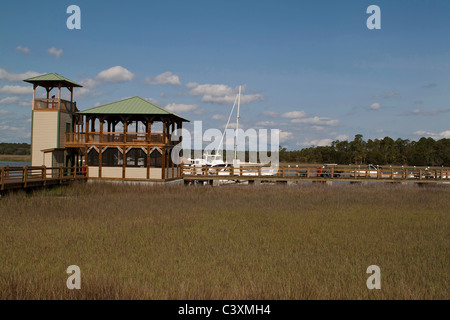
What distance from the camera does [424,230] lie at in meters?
16.0

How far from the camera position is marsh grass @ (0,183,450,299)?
8406mm

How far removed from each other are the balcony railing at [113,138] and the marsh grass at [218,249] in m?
10.7

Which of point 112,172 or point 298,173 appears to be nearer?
point 112,172

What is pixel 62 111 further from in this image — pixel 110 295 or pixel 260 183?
pixel 110 295

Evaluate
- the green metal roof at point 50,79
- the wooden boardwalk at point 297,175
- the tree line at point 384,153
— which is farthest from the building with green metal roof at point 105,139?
the tree line at point 384,153

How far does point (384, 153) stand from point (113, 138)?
10589 cm

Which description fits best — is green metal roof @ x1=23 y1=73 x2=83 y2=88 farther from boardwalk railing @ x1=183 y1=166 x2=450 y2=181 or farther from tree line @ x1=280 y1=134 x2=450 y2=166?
tree line @ x1=280 y1=134 x2=450 y2=166

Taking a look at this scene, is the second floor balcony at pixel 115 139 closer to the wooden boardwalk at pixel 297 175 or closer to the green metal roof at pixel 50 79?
the green metal roof at pixel 50 79

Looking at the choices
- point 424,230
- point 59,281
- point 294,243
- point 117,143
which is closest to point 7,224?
point 59,281

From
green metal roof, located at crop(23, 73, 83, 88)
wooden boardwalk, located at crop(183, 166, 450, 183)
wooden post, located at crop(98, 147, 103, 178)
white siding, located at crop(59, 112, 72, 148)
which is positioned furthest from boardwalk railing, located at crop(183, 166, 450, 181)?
green metal roof, located at crop(23, 73, 83, 88)

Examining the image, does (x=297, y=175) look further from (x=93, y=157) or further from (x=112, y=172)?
(x=93, y=157)

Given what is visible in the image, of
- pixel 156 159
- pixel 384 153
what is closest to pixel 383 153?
pixel 384 153

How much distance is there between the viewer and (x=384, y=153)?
123500 mm

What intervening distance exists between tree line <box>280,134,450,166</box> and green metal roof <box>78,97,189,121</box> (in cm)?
9367
